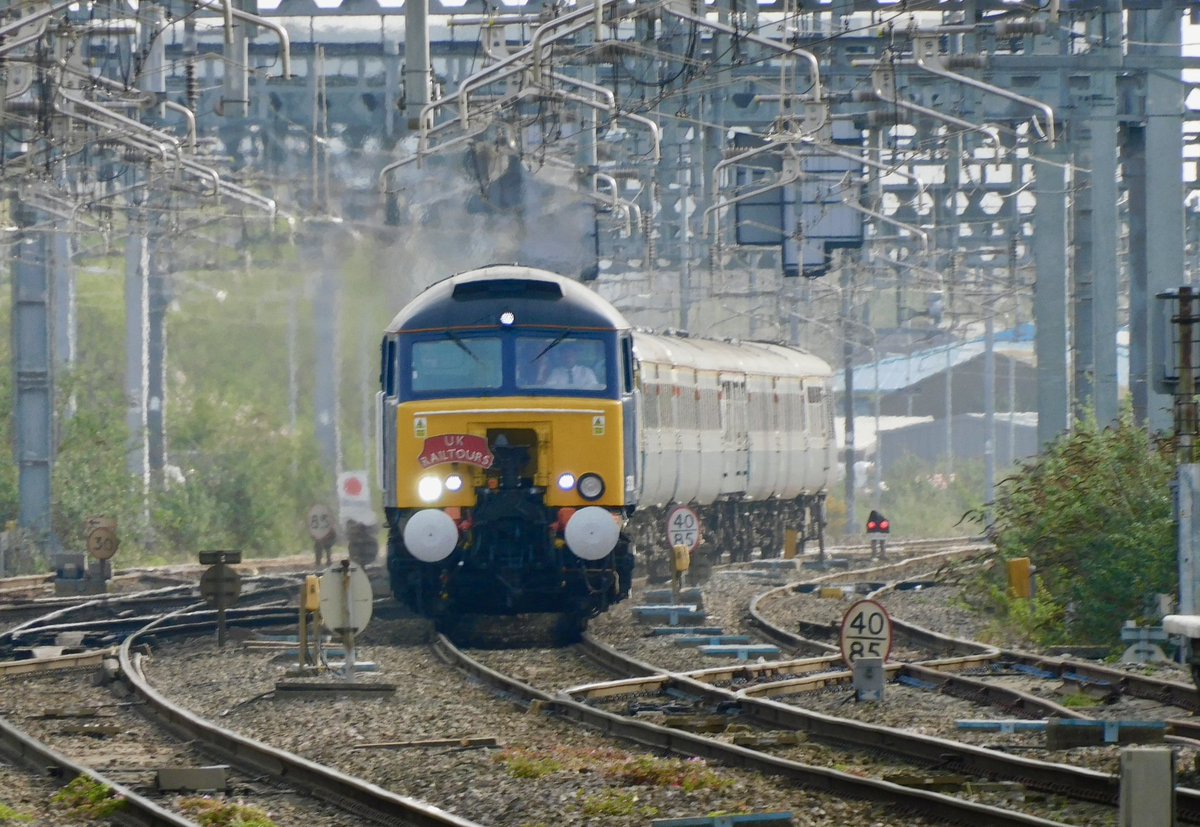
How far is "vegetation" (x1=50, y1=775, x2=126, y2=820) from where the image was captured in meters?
9.90

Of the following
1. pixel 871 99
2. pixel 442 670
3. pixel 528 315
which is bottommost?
pixel 442 670

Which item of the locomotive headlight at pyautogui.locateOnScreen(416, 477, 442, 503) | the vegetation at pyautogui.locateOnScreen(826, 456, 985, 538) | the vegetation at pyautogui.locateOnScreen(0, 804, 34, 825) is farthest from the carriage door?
the vegetation at pyautogui.locateOnScreen(826, 456, 985, 538)

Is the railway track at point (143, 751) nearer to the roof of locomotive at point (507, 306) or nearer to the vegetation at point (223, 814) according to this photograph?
the vegetation at point (223, 814)

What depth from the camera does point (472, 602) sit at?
18.8 m

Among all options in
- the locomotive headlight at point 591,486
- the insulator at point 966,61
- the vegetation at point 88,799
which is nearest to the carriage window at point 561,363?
the locomotive headlight at point 591,486

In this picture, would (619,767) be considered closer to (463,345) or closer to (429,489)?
(429,489)

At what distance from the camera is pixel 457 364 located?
60.5ft

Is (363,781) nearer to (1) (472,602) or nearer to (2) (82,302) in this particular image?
(1) (472,602)

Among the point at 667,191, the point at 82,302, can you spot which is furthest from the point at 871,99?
the point at 82,302

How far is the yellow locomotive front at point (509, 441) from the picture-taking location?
18.1 m

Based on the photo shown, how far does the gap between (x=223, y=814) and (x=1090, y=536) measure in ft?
40.9

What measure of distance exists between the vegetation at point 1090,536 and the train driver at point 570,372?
180 inches

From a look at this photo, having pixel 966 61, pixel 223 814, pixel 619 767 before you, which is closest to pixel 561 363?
pixel 966 61

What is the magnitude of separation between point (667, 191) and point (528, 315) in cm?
2498
